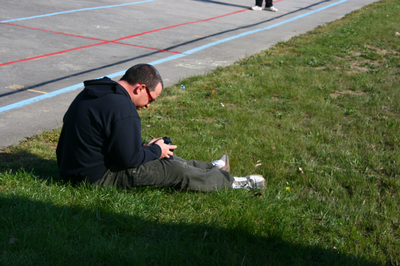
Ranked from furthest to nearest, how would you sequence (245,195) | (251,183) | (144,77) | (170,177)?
(251,183) → (245,195) → (170,177) → (144,77)

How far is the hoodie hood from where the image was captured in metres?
A: 2.94

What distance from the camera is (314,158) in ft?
14.6

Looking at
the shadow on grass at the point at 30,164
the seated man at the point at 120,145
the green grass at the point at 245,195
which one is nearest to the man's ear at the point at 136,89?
the seated man at the point at 120,145

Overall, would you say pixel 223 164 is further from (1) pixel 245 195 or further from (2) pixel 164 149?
(2) pixel 164 149

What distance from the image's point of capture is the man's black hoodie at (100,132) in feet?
9.56

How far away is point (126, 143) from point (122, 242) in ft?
2.41

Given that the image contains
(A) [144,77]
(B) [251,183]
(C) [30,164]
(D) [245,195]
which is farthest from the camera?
(C) [30,164]

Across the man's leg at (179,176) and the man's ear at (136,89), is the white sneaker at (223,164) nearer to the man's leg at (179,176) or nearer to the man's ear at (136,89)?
the man's leg at (179,176)

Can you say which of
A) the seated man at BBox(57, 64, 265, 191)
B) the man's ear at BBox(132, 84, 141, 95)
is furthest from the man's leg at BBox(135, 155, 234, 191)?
the man's ear at BBox(132, 84, 141, 95)

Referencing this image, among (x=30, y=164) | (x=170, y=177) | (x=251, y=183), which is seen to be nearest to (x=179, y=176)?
(x=170, y=177)

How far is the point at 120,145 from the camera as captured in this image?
9.68ft

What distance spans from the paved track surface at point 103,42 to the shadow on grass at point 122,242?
71.0 inches

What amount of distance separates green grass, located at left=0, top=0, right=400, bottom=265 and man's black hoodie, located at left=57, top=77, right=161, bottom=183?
0.25 meters

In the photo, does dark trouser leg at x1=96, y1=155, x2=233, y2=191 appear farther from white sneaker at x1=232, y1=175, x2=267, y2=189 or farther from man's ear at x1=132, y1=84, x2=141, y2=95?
man's ear at x1=132, y1=84, x2=141, y2=95
